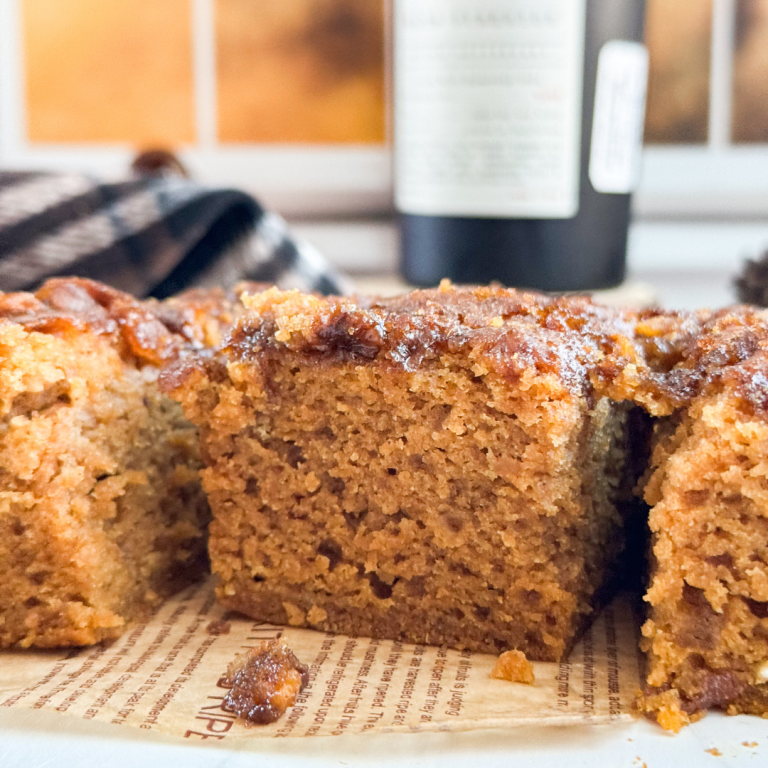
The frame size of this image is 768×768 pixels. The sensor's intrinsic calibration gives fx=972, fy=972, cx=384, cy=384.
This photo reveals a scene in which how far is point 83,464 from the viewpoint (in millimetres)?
1392

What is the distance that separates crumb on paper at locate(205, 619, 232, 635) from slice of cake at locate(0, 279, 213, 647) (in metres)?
0.12

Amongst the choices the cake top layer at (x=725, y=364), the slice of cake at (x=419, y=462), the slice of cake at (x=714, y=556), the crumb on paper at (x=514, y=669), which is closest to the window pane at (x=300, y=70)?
the slice of cake at (x=419, y=462)

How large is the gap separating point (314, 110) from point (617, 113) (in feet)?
3.25

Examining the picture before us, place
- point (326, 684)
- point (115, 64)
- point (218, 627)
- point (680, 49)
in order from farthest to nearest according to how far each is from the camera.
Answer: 1. point (115, 64)
2. point (680, 49)
3. point (218, 627)
4. point (326, 684)

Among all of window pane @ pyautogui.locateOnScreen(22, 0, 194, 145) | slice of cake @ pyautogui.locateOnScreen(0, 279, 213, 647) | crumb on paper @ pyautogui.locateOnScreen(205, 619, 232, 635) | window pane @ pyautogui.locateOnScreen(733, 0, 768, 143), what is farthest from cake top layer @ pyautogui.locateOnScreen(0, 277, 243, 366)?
window pane @ pyautogui.locateOnScreen(733, 0, 768, 143)

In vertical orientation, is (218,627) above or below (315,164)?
below

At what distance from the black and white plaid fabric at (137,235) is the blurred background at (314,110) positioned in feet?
1.60

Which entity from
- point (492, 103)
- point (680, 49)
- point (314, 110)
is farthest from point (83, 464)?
point (680, 49)

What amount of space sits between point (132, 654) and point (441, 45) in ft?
5.07

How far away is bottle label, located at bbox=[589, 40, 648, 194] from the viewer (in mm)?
2297

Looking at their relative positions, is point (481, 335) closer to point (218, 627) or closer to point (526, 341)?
point (526, 341)

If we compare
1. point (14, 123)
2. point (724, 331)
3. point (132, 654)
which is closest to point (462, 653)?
point (132, 654)

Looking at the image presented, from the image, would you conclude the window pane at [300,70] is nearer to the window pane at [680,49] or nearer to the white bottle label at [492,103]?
the white bottle label at [492,103]

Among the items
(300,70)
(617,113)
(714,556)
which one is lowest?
(714,556)
